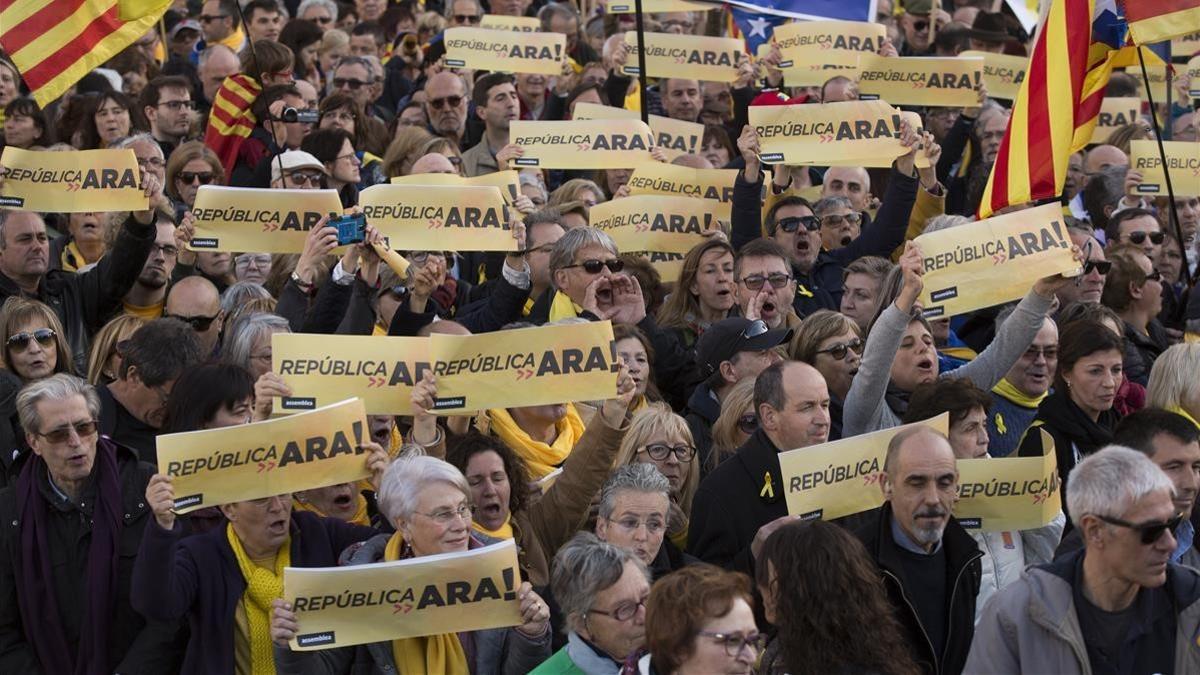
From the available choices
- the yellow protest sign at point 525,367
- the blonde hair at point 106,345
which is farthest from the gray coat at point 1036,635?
the blonde hair at point 106,345

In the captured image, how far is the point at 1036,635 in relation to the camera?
5.48 meters

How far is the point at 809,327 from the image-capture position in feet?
27.7

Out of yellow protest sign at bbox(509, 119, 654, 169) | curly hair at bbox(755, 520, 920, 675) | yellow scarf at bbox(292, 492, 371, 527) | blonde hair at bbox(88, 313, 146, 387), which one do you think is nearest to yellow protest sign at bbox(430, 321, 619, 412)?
yellow scarf at bbox(292, 492, 371, 527)

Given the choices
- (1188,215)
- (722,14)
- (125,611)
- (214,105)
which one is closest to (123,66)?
(214,105)

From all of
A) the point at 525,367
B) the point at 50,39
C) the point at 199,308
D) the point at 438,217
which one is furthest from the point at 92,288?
the point at 525,367

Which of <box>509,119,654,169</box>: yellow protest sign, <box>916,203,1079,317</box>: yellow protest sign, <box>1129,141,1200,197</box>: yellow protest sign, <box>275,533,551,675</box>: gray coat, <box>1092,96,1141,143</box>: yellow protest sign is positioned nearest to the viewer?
<box>275,533,551,675</box>: gray coat

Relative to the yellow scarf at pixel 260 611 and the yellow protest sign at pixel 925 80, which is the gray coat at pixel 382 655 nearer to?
the yellow scarf at pixel 260 611

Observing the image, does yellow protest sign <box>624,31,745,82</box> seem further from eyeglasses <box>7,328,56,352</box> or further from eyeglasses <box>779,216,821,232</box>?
eyeglasses <box>7,328,56,352</box>

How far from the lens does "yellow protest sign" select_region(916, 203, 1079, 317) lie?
8227mm

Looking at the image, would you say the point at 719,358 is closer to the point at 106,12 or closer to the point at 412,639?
the point at 412,639

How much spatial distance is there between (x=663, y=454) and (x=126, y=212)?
3.58m

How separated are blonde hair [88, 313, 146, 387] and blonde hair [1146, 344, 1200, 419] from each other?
4.09 meters

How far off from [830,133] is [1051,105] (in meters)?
1.51

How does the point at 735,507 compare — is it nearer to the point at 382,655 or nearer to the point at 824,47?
the point at 382,655
